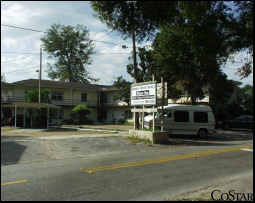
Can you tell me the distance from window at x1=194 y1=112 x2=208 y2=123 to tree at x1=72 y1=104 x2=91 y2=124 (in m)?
18.7

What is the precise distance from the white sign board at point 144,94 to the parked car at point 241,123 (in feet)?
50.9

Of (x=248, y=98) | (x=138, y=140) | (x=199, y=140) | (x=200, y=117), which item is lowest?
(x=199, y=140)

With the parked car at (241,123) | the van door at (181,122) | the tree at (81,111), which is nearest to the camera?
the van door at (181,122)

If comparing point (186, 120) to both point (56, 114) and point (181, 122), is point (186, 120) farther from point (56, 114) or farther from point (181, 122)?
point (56, 114)

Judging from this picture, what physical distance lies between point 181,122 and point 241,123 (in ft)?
41.9

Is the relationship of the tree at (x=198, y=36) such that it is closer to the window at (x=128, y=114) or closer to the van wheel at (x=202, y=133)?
the van wheel at (x=202, y=133)

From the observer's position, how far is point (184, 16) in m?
3.67

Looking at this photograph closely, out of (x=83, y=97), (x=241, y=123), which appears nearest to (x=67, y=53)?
(x=83, y=97)

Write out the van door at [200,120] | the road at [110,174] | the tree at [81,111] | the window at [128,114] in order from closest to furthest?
the road at [110,174] < the van door at [200,120] < the tree at [81,111] < the window at [128,114]

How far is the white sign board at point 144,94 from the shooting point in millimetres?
16500

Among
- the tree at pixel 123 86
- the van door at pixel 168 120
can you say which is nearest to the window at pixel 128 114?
the tree at pixel 123 86

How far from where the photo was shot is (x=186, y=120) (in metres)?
19.2

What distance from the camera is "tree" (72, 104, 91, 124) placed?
3459cm

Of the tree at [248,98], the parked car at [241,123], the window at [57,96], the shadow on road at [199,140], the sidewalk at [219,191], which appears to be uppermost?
the window at [57,96]
